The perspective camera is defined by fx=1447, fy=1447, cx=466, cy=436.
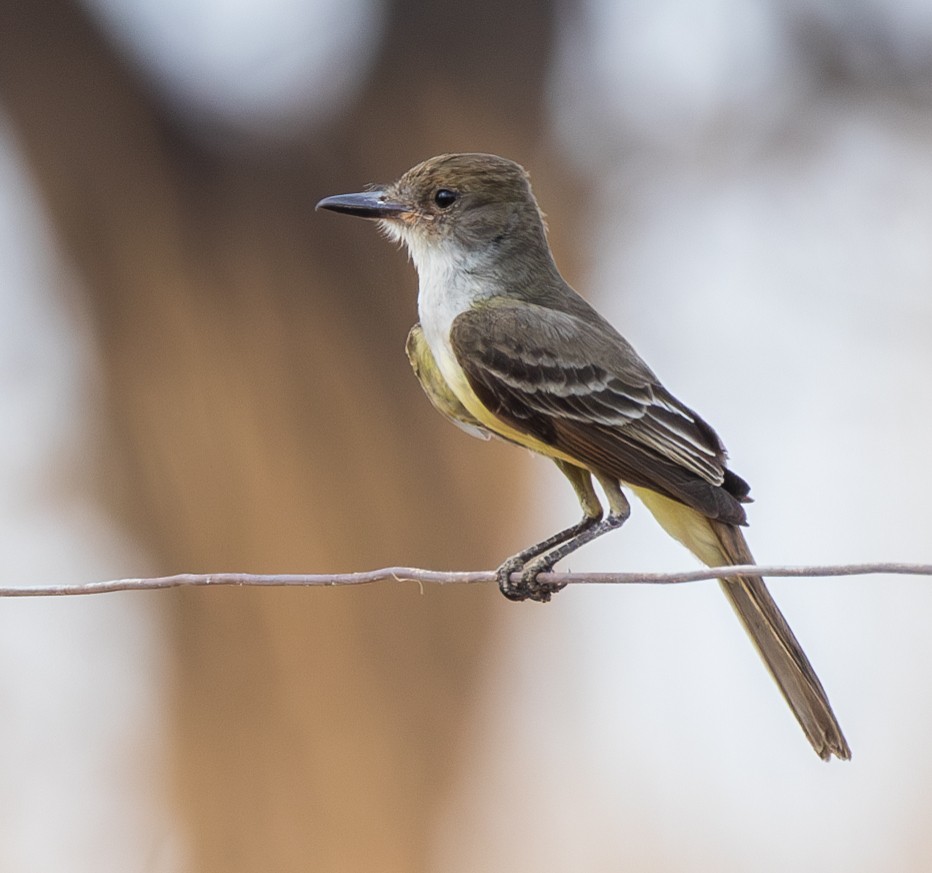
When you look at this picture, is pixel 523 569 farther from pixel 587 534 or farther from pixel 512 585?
pixel 587 534

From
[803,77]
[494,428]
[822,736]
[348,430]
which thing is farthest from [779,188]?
[822,736]

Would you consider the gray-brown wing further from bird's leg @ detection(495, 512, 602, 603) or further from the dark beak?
the dark beak

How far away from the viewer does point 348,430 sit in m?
5.21

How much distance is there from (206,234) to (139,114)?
1.57ft

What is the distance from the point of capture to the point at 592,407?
9.14ft

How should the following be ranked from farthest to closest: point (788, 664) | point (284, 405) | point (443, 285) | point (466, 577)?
point (284, 405) < point (443, 285) < point (788, 664) < point (466, 577)

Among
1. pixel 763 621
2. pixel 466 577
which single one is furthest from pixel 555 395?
pixel 466 577

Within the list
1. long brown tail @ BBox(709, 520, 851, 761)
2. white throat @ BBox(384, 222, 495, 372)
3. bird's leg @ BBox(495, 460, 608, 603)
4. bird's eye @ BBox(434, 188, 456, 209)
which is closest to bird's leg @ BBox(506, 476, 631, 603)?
bird's leg @ BBox(495, 460, 608, 603)

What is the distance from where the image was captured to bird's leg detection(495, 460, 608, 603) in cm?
271

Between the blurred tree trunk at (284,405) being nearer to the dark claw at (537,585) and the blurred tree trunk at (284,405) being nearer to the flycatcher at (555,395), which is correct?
the flycatcher at (555,395)

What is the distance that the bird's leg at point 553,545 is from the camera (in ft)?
8.89

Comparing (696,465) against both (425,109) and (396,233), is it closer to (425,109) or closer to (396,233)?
(396,233)

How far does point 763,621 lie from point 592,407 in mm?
523

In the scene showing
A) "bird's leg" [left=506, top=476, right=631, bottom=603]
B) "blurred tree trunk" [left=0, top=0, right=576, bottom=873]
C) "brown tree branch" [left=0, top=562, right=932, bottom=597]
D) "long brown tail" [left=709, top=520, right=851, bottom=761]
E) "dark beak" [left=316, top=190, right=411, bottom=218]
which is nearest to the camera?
"brown tree branch" [left=0, top=562, right=932, bottom=597]
